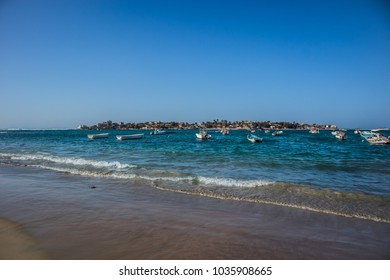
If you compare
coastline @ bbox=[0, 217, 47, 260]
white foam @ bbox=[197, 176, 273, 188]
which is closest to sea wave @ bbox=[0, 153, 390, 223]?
white foam @ bbox=[197, 176, 273, 188]

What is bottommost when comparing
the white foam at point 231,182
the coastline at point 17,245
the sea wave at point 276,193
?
the sea wave at point 276,193

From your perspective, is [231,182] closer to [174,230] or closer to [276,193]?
[276,193]

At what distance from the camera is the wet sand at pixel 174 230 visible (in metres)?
5.12

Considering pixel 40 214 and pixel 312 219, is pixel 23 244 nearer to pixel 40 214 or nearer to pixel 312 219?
pixel 40 214

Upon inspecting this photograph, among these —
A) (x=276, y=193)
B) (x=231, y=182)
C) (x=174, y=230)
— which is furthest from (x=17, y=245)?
(x=231, y=182)

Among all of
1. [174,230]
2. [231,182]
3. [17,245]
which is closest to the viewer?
[17,245]

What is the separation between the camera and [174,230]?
20.6ft

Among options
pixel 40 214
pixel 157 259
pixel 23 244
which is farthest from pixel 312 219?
pixel 40 214

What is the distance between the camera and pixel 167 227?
21.3ft

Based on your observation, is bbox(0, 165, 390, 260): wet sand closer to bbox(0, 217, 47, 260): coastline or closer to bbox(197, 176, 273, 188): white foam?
bbox(0, 217, 47, 260): coastline

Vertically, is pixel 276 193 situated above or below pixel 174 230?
below

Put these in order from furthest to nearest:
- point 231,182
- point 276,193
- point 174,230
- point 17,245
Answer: point 231,182
point 276,193
point 174,230
point 17,245

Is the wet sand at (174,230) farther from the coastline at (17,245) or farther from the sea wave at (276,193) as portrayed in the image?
the sea wave at (276,193)

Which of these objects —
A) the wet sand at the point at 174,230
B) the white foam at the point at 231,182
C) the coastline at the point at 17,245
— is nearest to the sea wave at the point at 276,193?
the white foam at the point at 231,182
